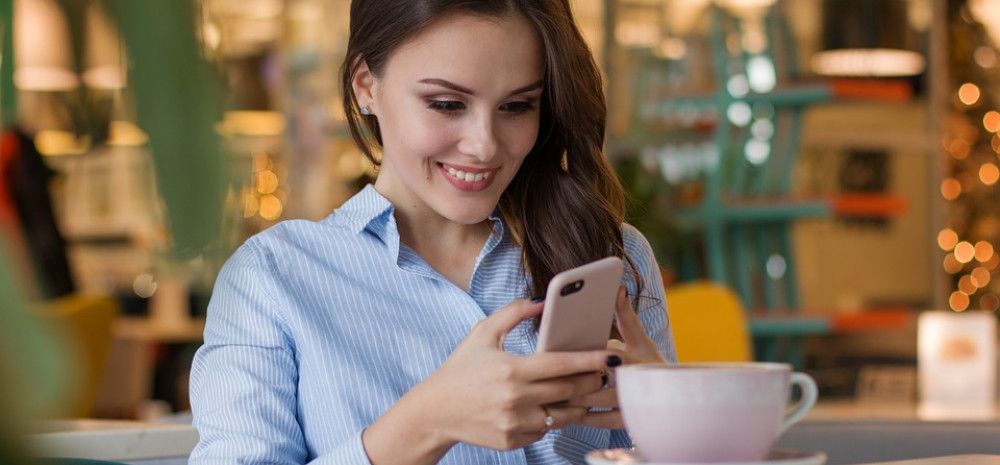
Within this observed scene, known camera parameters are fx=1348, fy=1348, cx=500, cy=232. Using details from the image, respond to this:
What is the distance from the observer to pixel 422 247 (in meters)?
1.35

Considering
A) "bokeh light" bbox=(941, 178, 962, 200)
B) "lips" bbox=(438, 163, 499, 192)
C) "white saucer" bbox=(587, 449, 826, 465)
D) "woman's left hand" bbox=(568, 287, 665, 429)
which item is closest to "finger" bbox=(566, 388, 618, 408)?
"woman's left hand" bbox=(568, 287, 665, 429)

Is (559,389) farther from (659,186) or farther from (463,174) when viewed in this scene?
(659,186)

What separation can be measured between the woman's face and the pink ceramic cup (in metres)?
0.53

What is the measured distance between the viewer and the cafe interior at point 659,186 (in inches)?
8.8

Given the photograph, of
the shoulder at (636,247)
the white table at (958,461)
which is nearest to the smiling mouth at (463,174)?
the shoulder at (636,247)

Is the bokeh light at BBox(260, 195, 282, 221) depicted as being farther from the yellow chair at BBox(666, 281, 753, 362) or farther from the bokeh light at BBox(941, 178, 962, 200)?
the bokeh light at BBox(941, 178, 962, 200)

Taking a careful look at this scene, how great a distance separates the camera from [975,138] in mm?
6789

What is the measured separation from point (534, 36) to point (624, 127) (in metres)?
4.44

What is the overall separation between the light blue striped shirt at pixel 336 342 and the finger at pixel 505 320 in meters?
0.29

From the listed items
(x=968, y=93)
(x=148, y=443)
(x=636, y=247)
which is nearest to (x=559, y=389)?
(x=636, y=247)

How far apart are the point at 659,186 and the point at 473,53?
378cm

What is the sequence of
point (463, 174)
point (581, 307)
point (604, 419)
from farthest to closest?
point (463, 174), point (604, 419), point (581, 307)

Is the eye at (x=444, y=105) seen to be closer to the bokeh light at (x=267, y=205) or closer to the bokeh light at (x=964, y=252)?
the bokeh light at (x=267, y=205)

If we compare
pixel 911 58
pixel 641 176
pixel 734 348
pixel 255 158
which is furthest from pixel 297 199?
pixel 255 158
